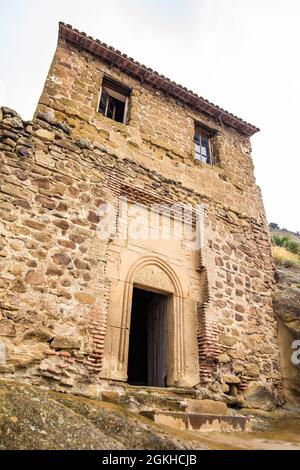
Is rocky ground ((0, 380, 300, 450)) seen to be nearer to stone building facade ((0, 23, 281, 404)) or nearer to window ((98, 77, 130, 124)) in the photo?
stone building facade ((0, 23, 281, 404))

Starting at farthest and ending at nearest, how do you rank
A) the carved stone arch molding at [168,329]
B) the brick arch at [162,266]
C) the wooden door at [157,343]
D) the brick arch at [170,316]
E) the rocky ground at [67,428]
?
the brick arch at [162,266] < the wooden door at [157,343] < the brick arch at [170,316] < the carved stone arch molding at [168,329] < the rocky ground at [67,428]

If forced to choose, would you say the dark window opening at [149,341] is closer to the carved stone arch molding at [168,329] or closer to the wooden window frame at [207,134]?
the carved stone arch molding at [168,329]

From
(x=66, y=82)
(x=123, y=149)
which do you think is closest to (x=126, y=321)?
(x=123, y=149)

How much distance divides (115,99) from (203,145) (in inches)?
101

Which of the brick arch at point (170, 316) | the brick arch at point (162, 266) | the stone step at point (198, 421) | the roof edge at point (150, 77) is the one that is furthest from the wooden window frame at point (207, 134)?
the stone step at point (198, 421)

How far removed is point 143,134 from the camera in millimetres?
6977

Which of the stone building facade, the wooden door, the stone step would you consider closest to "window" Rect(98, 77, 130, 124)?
the stone building facade

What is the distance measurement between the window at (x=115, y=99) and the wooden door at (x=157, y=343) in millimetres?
4214

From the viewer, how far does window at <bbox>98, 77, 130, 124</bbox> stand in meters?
7.24

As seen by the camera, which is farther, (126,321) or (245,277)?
(245,277)

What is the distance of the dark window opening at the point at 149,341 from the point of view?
5.73 m

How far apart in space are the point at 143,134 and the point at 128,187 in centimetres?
164
